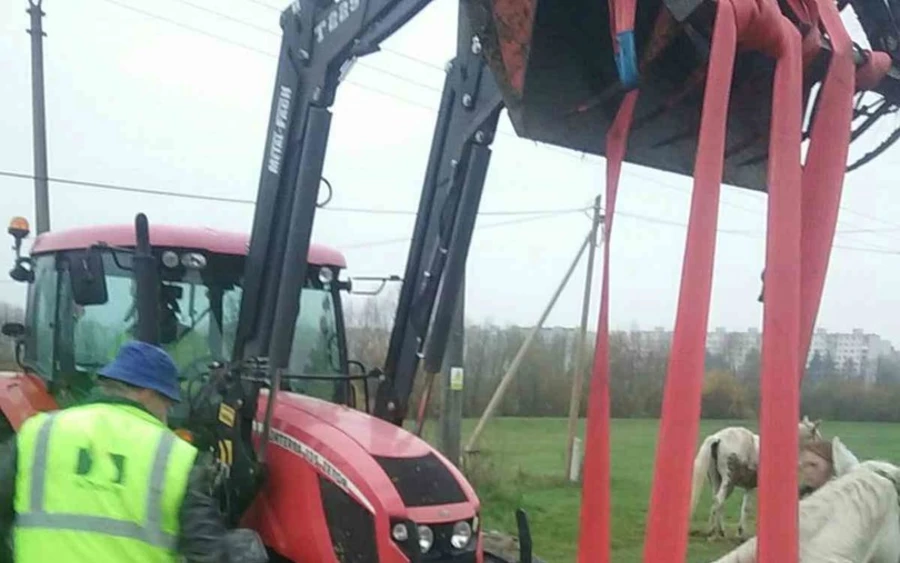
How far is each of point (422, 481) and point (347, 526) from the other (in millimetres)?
338

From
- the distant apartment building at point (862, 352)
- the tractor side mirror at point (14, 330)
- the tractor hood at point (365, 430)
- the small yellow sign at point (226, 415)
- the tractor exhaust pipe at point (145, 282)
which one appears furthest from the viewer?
the distant apartment building at point (862, 352)

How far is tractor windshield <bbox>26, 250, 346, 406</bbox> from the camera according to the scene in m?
4.97

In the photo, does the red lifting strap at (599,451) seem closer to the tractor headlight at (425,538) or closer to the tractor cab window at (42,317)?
the tractor headlight at (425,538)

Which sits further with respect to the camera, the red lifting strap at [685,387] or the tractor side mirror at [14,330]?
the tractor side mirror at [14,330]

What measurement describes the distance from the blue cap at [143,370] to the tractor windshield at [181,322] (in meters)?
1.77

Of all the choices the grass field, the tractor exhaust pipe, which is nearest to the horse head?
the grass field

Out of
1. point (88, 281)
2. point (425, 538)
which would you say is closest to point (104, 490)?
point (425, 538)

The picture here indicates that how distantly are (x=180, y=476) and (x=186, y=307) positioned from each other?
2240 millimetres

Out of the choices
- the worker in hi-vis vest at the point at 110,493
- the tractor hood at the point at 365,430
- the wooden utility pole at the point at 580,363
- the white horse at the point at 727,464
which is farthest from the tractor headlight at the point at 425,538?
the wooden utility pole at the point at 580,363

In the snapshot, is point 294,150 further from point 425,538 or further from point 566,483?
point 566,483

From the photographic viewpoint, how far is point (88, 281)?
4523 millimetres

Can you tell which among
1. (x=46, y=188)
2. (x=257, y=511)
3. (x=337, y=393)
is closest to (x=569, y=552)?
(x=337, y=393)

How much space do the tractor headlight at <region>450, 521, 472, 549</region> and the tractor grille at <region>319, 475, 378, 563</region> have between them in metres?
0.33

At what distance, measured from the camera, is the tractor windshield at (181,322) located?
16.3 ft
